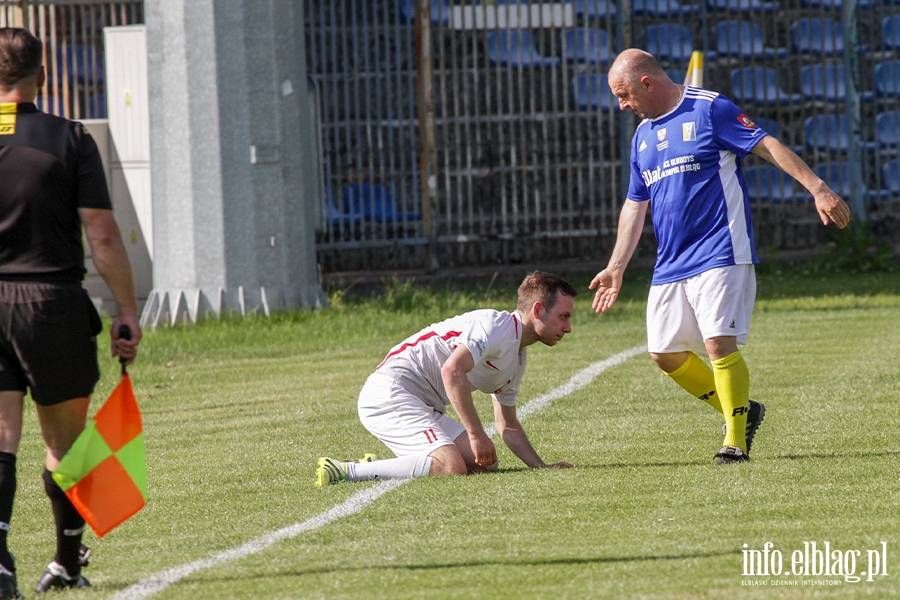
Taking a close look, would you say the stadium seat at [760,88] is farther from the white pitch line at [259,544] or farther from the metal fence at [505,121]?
the white pitch line at [259,544]

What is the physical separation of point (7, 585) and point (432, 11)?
661 inches

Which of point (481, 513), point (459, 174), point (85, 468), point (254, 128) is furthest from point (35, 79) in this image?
point (459, 174)

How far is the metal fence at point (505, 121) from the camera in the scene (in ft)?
66.8

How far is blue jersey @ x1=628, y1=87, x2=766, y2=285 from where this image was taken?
7188mm

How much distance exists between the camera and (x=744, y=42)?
21.3m

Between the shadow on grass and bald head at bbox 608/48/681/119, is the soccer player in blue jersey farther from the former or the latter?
the shadow on grass

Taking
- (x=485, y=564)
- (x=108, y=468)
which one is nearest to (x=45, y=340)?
(x=108, y=468)

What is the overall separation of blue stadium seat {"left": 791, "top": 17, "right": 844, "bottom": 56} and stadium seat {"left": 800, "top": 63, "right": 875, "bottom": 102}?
225 mm

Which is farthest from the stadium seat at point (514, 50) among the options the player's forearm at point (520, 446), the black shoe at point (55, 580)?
the black shoe at point (55, 580)

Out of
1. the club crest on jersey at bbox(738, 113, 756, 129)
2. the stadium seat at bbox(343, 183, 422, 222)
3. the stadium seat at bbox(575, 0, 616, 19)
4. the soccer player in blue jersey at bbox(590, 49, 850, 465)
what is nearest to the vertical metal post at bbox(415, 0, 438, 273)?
the stadium seat at bbox(343, 183, 422, 222)

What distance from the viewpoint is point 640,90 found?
7.27 m

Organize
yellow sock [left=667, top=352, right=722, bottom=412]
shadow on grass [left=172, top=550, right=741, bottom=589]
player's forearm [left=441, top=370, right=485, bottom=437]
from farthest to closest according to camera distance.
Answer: yellow sock [left=667, top=352, right=722, bottom=412] → player's forearm [left=441, top=370, right=485, bottom=437] → shadow on grass [left=172, top=550, right=741, bottom=589]

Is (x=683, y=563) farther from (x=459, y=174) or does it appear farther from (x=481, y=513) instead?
(x=459, y=174)

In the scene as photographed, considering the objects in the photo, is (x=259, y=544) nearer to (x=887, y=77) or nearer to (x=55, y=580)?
(x=55, y=580)
